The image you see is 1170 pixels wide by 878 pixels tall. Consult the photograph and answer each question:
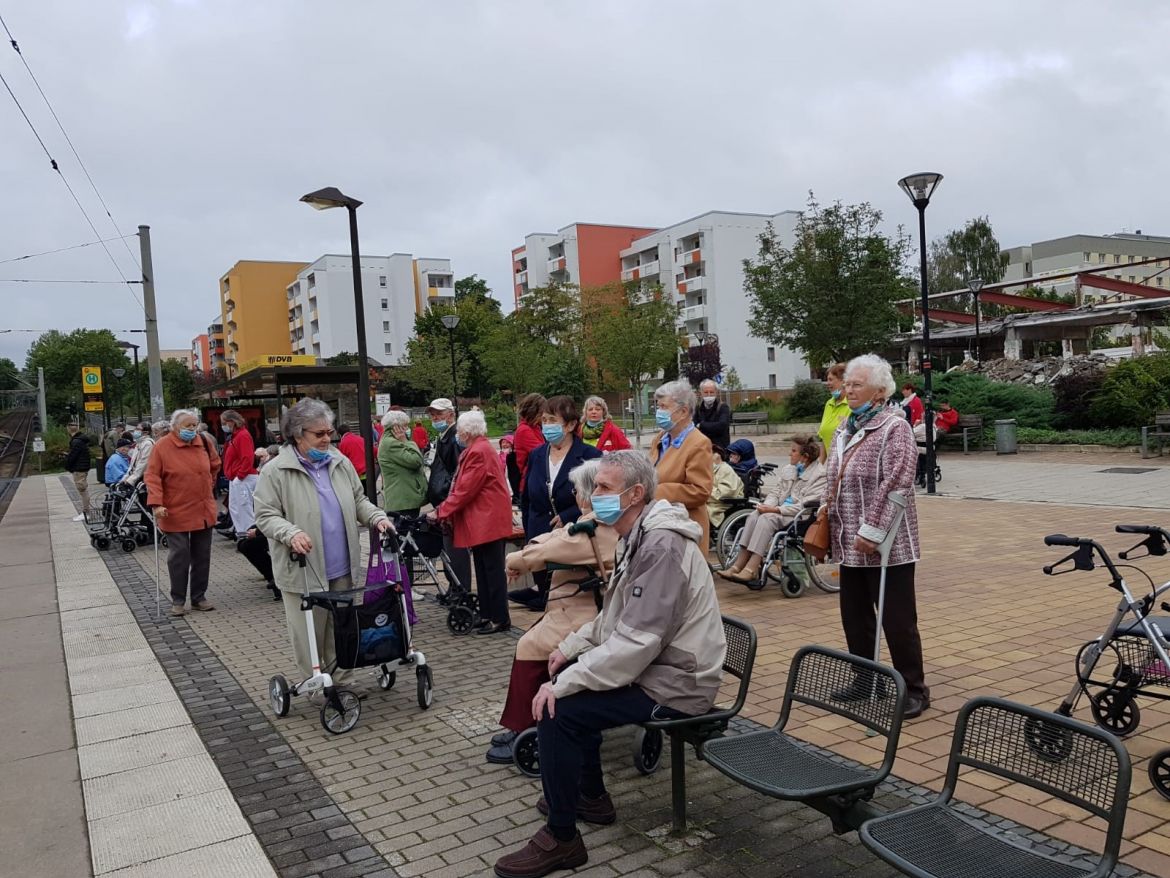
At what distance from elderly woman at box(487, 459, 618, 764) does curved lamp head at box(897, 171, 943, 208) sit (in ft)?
38.7

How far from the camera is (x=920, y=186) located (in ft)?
45.8

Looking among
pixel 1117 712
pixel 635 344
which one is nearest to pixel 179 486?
pixel 1117 712

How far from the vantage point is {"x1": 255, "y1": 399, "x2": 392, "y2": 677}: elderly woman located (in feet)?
17.5

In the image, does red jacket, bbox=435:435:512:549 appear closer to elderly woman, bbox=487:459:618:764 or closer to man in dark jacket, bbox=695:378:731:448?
elderly woman, bbox=487:459:618:764

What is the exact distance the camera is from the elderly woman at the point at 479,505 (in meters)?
6.85

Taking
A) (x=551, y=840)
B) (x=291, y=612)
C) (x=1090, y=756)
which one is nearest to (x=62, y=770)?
(x=291, y=612)

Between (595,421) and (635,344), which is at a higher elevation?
(635,344)

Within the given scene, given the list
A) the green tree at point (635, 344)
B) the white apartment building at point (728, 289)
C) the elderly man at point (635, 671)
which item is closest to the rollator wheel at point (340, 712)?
the elderly man at point (635, 671)

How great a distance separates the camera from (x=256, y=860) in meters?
3.61

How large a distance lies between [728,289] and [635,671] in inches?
2714

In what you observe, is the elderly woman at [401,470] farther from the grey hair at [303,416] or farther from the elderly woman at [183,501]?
the grey hair at [303,416]

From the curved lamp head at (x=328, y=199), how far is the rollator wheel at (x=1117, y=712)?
782cm

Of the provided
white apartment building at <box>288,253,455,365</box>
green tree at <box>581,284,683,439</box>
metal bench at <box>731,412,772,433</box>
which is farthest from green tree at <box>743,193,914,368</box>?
white apartment building at <box>288,253,455,365</box>

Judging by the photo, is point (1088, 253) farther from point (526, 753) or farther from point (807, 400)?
point (526, 753)
